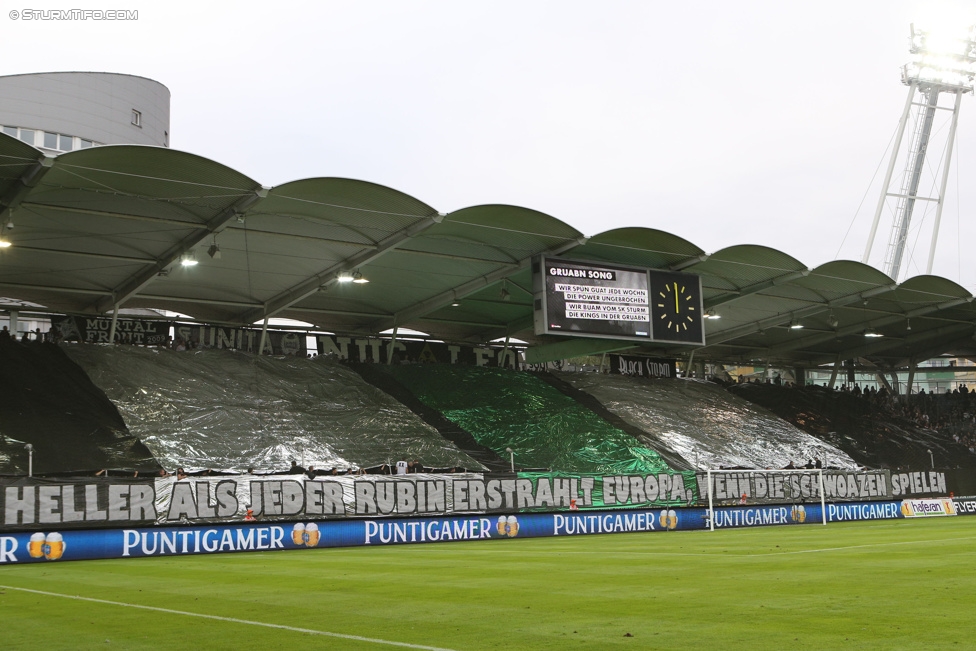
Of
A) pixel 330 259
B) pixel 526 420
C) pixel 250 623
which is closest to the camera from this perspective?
pixel 250 623

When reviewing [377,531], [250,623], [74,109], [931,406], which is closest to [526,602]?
[250,623]

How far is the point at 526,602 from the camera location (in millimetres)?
9805

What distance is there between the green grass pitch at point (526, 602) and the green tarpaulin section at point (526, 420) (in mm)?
18403

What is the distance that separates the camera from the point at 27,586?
1384 cm

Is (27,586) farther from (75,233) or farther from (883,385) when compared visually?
(883,385)

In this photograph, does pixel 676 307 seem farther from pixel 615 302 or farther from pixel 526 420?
pixel 526 420

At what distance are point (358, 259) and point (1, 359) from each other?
1201cm

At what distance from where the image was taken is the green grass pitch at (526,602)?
730 centimetres

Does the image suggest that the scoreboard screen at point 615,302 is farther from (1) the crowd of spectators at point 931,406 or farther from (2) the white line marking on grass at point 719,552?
(1) the crowd of spectators at point 931,406

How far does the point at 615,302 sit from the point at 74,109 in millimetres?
43042

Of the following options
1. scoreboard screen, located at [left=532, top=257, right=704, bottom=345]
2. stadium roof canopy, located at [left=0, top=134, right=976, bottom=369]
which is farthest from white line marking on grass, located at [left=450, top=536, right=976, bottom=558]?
scoreboard screen, located at [left=532, top=257, right=704, bottom=345]

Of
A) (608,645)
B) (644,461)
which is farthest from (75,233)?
(608,645)

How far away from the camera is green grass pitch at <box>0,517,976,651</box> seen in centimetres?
730

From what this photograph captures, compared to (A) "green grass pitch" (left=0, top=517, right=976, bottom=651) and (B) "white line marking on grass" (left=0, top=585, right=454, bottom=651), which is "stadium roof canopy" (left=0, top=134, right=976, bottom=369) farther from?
(B) "white line marking on grass" (left=0, top=585, right=454, bottom=651)
